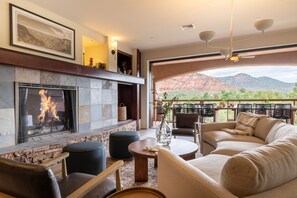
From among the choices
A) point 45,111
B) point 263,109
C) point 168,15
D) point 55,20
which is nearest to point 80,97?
point 45,111

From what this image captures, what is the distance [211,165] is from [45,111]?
2993 millimetres

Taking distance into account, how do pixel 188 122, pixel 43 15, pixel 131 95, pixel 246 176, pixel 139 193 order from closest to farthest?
pixel 246 176 < pixel 139 193 < pixel 43 15 < pixel 188 122 < pixel 131 95

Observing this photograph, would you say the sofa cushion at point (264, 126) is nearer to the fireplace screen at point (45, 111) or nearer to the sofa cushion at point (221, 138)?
the sofa cushion at point (221, 138)

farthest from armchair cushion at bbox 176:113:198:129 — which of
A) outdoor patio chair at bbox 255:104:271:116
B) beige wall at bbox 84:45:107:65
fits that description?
beige wall at bbox 84:45:107:65

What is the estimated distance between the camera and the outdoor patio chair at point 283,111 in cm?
498

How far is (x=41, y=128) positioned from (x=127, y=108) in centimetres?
315

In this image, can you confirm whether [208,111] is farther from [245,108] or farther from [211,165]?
[211,165]

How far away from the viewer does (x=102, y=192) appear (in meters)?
1.41

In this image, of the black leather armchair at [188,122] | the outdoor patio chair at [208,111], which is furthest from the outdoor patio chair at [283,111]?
the black leather armchair at [188,122]

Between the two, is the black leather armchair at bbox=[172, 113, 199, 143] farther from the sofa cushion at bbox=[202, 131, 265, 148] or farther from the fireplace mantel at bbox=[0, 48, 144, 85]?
the fireplace mantel at bbox=[0, 48, 144, 85]

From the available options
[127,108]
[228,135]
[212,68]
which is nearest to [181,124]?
[228,135]

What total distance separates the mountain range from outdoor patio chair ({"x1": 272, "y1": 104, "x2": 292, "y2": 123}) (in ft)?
12.1

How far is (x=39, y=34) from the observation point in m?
3.24

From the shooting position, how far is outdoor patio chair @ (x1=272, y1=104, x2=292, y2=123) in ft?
16.4
